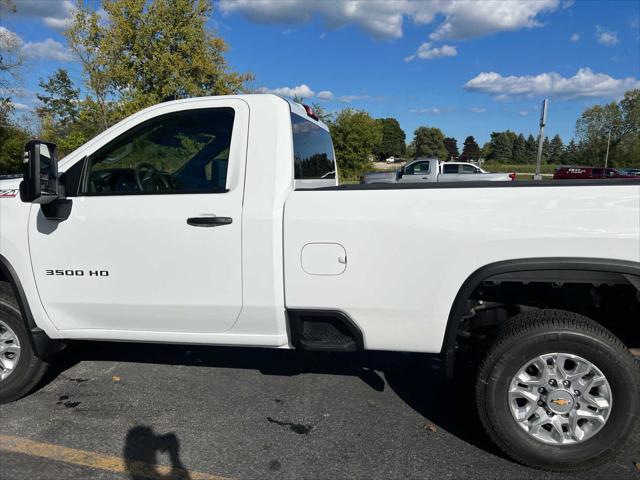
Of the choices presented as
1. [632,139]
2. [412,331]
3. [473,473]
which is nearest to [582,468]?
[473,473]

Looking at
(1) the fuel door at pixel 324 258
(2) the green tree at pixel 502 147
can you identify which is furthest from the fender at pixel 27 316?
(2) the green tree at pixel 502 147

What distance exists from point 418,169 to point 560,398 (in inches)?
750

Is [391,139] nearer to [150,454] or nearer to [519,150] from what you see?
[519,150]

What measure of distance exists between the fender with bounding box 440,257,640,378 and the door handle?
136 cm

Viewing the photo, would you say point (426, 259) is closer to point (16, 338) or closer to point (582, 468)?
point (582, 468)

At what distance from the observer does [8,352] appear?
3168 mm

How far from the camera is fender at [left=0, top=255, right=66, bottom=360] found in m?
2.95

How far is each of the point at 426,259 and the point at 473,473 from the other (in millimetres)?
1190

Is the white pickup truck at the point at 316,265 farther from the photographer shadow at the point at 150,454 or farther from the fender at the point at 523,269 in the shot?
the photographer shadow at the point at 150,454

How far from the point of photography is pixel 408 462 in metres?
→ 2.62

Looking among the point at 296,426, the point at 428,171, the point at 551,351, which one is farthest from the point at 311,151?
the point at 428,171

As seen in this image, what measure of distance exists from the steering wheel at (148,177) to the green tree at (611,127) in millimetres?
81734

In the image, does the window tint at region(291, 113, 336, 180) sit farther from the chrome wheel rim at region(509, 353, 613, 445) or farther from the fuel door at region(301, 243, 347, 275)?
the chrome wheel rim at region(509, 353, 613, 445)

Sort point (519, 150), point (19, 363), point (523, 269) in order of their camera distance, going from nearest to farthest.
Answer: point (523, 269) → point (19, 363) → point (519, 150)
